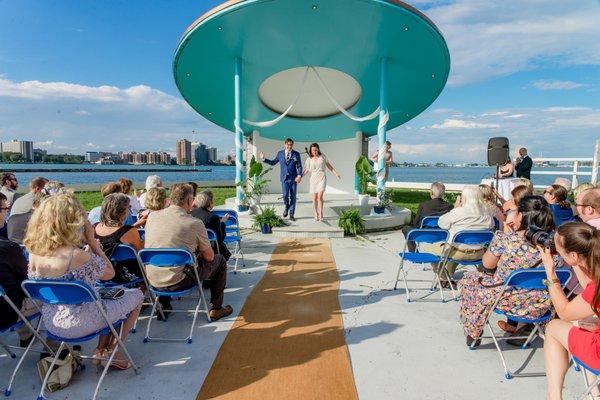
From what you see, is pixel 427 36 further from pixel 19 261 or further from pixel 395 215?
pixel 19 261

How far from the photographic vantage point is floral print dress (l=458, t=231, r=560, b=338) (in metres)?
2.90

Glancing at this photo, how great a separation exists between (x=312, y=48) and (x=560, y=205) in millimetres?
6958

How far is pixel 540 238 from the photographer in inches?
104

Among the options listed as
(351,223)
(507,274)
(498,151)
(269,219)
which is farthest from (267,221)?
(498,151)

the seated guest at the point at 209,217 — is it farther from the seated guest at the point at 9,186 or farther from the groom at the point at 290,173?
the seated guest at the point at 9,186

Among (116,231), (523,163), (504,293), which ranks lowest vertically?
(504,293)

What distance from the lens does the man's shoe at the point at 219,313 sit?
3809mm

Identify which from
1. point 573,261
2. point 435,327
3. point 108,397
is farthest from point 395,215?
point 108,397

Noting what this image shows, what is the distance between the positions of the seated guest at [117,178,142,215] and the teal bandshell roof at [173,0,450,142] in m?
4.24

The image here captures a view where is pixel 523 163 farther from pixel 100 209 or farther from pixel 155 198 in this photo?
pixel 100 209

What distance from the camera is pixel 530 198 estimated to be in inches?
123

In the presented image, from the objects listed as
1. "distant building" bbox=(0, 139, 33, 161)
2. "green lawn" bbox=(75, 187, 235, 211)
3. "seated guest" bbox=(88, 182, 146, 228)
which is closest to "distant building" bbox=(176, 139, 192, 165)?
"distant building" bbox=(0, 139, 33, 161)

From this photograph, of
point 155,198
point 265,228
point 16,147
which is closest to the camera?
point 155,198

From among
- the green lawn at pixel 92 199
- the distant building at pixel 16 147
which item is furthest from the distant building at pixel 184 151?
the green lawn at pixel 92 199
